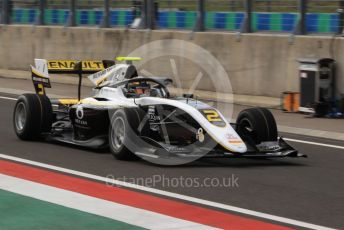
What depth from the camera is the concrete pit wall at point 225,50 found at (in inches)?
664

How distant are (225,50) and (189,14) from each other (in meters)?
1.89

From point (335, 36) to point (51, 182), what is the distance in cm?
925

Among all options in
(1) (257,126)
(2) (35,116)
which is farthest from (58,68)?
(1) (257,126)

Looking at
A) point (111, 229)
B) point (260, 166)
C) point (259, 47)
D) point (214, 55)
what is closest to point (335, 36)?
point (259, 47)

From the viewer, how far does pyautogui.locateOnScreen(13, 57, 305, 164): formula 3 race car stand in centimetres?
991

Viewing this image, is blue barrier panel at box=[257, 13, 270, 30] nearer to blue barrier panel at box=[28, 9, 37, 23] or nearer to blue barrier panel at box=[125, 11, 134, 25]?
blue barrier panel at box=[125, 11, 134, 25]

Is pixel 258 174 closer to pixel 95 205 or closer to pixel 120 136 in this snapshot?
pixel 120 136

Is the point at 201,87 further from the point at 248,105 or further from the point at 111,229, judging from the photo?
the point at 111,229

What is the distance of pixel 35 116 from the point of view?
11734mm

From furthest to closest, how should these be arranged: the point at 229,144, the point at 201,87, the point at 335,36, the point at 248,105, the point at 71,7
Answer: the point at 71,7 < the point at 201,87 < the point at 248,105 < the point at 335,36 < the point at 229,144

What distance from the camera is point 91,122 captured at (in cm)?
1105

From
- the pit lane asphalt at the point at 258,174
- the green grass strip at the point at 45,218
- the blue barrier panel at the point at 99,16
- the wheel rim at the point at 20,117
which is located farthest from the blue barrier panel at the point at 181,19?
the green grass strip at the point at 45,218

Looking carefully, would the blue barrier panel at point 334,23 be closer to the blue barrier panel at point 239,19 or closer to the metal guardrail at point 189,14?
the metal guardrail at point 189,14

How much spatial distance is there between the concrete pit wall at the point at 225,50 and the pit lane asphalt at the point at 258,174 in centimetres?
461
